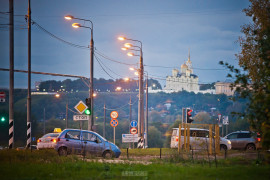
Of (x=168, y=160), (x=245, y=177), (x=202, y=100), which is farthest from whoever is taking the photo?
(x=202, y=100)

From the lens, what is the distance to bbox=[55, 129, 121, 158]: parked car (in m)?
20.9

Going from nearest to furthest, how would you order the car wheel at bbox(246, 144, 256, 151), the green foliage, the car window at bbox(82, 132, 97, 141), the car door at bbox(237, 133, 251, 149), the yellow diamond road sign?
the car window at bbox(82, 132, 97, 141)
the yellow diamond road sign
the car wheel at bbox(246, 144, 256, 151)
the car door at bbox(237, 133, 251, 149)
the green foliage

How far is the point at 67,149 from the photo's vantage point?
2016cm

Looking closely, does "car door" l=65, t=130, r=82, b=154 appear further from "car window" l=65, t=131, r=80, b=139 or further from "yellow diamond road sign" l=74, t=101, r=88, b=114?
"yellow diamond road sign" l=74, t=101, r=88, b=114

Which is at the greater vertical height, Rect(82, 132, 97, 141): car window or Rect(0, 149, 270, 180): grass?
Rect(82, 132, 97, 141): car window

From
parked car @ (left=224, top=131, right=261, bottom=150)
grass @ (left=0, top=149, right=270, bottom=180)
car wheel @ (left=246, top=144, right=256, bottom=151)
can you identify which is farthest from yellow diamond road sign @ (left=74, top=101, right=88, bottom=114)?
car wheel @ (left=246, top=144, right=256, bottom=151)

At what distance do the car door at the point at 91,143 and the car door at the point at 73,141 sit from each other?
33 centimetres

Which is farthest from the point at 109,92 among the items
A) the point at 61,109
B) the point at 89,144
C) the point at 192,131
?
the point at 89,144

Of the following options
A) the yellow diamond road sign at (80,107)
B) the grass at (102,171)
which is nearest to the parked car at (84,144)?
the yellow diamond road sign at (80,107)

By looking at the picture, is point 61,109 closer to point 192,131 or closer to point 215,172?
point 192,131

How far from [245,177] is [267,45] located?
455cm

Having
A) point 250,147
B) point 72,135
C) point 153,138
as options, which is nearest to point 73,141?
point 72,135

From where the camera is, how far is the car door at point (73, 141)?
20953mm

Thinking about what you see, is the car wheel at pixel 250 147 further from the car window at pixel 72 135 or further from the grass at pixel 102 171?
the grass at pixel 102 171
